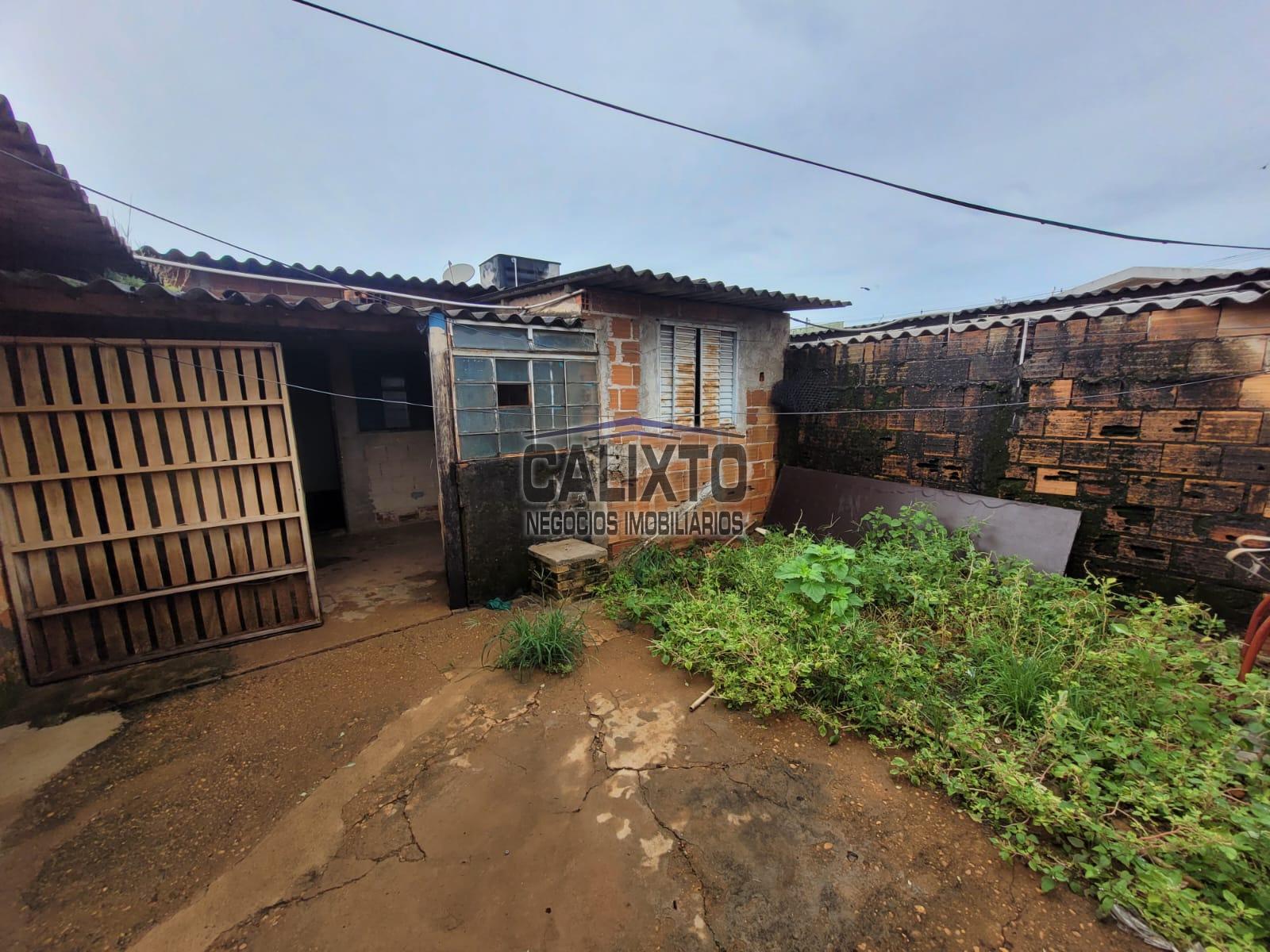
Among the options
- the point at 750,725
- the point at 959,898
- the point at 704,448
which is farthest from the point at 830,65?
the point at 959,898

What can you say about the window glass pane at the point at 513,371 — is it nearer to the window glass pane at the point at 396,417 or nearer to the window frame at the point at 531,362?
the window frame at the point at 531,362

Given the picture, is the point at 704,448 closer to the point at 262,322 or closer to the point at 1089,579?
the point at 1089,579

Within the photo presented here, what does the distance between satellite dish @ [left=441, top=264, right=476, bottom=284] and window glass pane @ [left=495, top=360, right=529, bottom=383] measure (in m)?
3.72

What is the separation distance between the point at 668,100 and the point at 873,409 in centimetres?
406

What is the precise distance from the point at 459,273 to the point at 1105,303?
831 cm

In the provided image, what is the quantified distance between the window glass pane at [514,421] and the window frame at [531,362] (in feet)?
0.10

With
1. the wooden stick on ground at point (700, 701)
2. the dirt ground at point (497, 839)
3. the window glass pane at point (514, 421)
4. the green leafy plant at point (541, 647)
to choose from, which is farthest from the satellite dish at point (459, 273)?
the wooden stick on ground at point (700, 701)

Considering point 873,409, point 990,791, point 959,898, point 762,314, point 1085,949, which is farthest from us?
point 762,314

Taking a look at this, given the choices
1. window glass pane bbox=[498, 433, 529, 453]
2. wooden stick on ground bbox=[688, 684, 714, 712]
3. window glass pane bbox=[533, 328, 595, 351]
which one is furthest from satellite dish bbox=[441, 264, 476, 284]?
wooden stick on ground bbox=[688, 684, 714, 712]

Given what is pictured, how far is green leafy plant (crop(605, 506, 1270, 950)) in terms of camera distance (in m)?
1.93

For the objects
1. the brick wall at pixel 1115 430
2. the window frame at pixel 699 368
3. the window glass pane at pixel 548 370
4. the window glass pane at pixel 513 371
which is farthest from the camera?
the window frame at pixel 699 368

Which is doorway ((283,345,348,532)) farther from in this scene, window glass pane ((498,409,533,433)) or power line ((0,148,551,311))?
window glass pane ((498,409,533,433))

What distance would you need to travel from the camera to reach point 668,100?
4.71 meters

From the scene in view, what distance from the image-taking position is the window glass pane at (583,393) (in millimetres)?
5137
